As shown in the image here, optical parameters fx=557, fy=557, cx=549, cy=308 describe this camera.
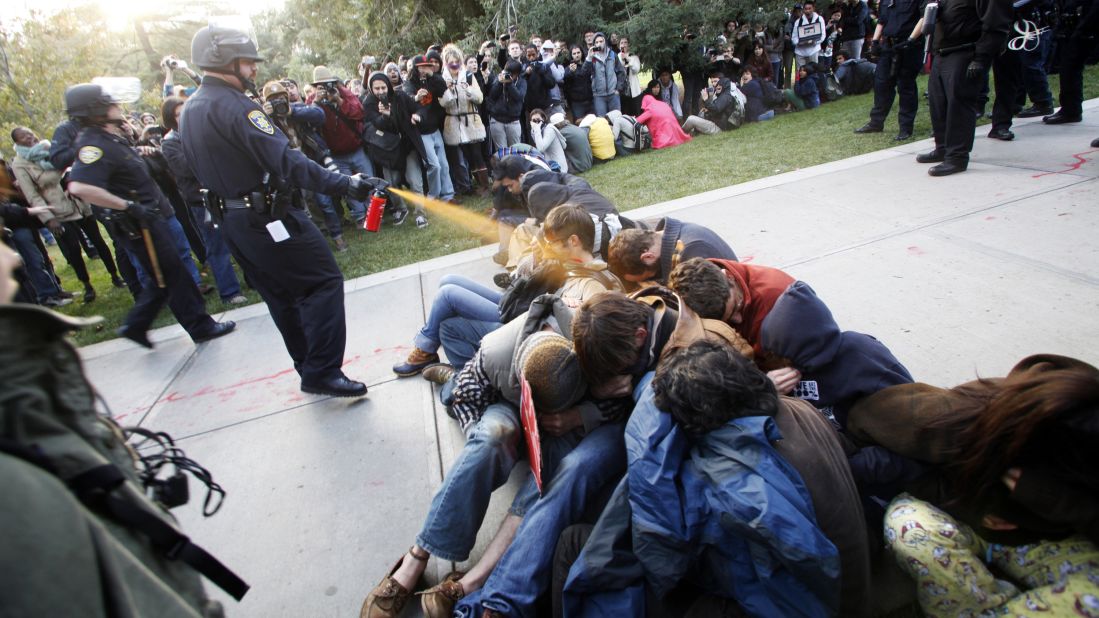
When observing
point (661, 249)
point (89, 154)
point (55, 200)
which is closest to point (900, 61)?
point (661, 249)

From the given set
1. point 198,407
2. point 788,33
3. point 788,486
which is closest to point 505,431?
point 788,486

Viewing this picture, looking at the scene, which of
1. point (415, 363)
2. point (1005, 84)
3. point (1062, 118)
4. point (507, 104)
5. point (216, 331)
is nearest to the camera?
point (415, 363)

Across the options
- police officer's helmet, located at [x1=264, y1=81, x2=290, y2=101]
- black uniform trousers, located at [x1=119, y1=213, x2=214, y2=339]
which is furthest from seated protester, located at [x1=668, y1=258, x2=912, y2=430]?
police officer's helmet, located at [x1=264, y1=81, x2=290, y2=101]

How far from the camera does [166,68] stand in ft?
16.4

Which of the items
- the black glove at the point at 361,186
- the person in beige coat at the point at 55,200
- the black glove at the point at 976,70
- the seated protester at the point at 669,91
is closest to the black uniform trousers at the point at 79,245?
the person in beige coat at the point at 55,200

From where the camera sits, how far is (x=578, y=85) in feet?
30.0

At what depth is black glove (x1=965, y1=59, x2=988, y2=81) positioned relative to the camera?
4.45m

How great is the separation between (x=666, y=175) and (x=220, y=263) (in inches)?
190

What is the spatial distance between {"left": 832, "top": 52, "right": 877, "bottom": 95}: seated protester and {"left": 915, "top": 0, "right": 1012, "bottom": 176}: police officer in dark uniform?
527 cm

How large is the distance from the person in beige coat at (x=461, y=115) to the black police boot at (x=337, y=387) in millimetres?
5080

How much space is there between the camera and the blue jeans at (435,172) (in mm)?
7262

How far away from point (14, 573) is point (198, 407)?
3284 millimetres

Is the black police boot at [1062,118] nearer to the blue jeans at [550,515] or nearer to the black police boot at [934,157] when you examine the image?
the black police boot at [934,157]

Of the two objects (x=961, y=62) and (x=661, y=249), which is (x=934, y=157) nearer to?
(x=961, y=62)
